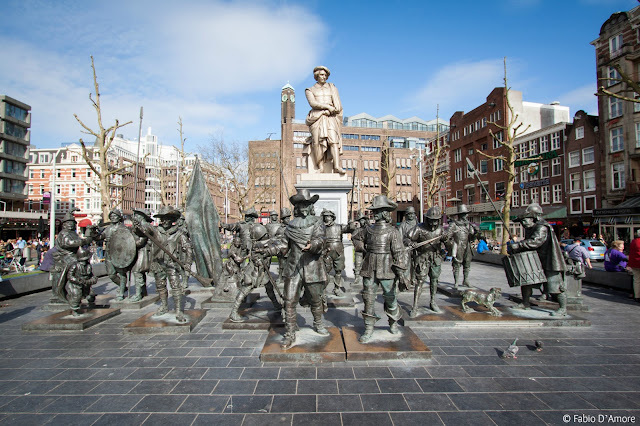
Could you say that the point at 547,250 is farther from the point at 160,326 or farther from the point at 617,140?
the point at 617,140

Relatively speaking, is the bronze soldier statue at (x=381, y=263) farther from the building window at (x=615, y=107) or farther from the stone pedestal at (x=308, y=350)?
the building window at (x=615, y=107)

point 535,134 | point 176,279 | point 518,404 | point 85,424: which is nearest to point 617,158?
point 535,134

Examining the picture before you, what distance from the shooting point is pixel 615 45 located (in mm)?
26547

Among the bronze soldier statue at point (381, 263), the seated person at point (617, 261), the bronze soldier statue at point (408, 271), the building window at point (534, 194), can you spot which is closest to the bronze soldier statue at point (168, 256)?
the bronze soldier statue at point (381, 263)

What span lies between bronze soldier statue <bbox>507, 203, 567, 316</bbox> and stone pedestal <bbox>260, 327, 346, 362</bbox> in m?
4.53

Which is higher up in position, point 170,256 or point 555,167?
point 555,167

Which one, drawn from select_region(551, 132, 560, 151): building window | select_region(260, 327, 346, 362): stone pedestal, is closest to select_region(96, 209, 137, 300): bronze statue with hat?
select_region(260, 327, 346, 362): stone pedestal

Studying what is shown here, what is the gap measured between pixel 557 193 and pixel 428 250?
3286 cm

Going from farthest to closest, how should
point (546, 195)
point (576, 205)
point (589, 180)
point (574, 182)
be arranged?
point (546, 195), point (574, 182), point (576, 205), point (589, 180)

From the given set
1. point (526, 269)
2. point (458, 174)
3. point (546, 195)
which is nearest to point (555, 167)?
point (546, 195)

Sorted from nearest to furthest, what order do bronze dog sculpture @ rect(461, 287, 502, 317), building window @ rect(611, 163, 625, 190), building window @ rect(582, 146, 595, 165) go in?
bronze dog sculpture @ rect(461, 287, 502, 317), building window @ rect(611, 163, 625, 190), building window @ rect(582, 146, 595, 165)

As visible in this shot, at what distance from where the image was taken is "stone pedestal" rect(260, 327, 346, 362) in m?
4.86

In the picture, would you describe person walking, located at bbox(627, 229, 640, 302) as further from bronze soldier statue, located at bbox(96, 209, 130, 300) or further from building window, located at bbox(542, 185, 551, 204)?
building window, located at bbox(542, 185, 551, 204)

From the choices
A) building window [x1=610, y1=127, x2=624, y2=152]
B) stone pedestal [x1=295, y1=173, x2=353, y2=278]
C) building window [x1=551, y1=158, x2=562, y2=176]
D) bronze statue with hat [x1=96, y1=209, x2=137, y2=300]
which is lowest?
bronze statue with hat [x1=96, y1=209, x2=137, y2=300]
